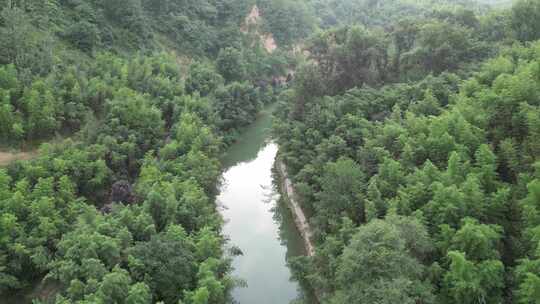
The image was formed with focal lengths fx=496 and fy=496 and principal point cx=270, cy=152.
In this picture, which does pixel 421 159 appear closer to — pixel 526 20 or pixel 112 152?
pixel 112 152

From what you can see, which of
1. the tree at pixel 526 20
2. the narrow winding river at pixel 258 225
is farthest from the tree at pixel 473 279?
the tree at pixel 526 20

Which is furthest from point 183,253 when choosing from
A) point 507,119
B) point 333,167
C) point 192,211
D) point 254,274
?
point 507,119

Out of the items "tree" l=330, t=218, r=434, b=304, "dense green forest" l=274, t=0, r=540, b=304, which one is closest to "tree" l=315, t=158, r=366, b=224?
"dense green forest" l=274, t=0, r=540, b=304

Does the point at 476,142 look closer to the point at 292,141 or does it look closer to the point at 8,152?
the point at 292,141

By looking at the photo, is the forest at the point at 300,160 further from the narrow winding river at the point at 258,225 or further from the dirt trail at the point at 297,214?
the narrow winding river at the point at 258,225

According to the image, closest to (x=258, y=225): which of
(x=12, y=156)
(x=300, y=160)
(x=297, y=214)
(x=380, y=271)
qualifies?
(x=297, y=214)

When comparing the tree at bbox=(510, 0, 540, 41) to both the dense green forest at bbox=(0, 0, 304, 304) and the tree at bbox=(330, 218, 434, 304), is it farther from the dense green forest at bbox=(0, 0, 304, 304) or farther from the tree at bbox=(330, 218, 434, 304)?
the tree at bbox=(330, 218, 434, 304)

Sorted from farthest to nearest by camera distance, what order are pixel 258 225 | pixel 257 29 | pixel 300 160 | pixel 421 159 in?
1. pixel 257 29
2. pixel 300 160
3. pixel 258 225
4. pixel 421 159
